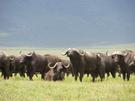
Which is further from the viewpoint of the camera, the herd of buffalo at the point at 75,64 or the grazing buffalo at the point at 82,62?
the grazing buffalo at the point at 82,62

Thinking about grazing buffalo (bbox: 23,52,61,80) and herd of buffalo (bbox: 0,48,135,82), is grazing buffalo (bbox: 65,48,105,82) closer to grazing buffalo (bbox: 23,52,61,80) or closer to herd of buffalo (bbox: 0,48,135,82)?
herd of buffalo (bbox: 0,48,135,82)

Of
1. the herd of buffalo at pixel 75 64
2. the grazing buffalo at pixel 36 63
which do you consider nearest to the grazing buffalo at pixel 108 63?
the herd of buffalo at pixel 75 64

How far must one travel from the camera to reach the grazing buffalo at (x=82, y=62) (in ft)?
95.1

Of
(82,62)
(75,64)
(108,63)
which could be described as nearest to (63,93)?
(75,64)

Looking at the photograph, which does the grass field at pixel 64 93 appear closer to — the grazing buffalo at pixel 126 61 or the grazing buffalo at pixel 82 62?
the grazing buffalo at pixel 82 62

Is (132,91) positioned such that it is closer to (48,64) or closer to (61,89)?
(61,89)

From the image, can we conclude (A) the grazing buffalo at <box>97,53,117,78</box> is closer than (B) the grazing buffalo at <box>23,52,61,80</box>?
No

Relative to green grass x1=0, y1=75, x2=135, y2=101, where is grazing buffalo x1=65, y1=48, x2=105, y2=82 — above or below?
above

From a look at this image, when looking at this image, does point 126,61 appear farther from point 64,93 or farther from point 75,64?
point 64,93

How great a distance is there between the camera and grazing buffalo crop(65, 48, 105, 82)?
29.0 metres

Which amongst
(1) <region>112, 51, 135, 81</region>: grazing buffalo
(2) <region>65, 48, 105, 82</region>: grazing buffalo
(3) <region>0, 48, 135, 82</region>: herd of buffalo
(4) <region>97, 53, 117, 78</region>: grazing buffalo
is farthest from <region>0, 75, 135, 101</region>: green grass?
(4) <region>97, 53, 117, 78</region>: grazing buffalo

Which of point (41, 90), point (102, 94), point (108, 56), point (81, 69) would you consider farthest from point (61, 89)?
point (108, 56)

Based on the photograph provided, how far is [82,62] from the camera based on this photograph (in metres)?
29.4

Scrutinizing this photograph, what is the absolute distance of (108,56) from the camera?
35.2 metres
